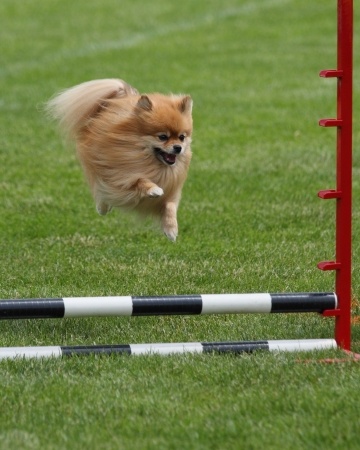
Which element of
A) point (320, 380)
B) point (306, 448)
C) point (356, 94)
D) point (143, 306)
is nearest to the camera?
point (306, 448)

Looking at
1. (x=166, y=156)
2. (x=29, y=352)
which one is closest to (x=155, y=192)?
(x=166, y=156)

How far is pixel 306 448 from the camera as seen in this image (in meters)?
3.96

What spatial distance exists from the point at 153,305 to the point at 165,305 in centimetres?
5

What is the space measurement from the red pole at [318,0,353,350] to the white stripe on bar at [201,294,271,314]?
32 cm

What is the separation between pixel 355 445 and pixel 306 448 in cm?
18

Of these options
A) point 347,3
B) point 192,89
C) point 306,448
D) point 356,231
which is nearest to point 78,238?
point 356,231

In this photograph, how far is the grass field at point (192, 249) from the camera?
14.0ft

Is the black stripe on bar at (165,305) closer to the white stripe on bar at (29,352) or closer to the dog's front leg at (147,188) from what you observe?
the white stripe on bar at (29,352)

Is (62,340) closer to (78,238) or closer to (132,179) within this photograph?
(132,179)

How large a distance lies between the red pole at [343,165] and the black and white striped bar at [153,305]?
16cm

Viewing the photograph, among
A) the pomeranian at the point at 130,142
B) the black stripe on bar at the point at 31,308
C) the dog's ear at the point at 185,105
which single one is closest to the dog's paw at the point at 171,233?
the pomeranian at the point at 130,142

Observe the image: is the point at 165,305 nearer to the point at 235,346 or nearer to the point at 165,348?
the point at 165,348

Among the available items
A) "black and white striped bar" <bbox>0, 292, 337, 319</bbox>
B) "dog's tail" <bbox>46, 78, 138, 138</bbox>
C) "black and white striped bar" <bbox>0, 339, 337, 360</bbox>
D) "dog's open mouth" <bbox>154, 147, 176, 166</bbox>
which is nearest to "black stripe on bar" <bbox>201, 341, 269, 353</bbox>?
"black and white striped bar" <bbox>0, 339, 337, 360</bbox>

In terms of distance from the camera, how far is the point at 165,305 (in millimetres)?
4945
